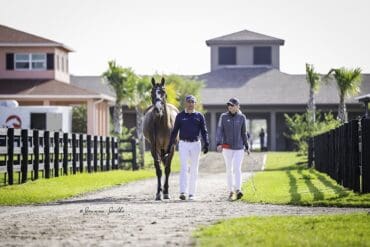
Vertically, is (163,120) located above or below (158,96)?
below

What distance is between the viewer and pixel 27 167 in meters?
24.2

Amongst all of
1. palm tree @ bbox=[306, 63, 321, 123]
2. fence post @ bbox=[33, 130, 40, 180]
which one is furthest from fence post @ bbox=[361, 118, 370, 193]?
palm tree @ bbox=[306, 63, 321, 123]

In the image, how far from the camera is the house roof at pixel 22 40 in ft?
190

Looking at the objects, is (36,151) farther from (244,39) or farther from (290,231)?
(244,39)

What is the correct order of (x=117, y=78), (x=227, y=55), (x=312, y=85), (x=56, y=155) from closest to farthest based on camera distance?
(x=56, y=155), (x=312, y=85), (x=117, y=78), (x=227, y=55)

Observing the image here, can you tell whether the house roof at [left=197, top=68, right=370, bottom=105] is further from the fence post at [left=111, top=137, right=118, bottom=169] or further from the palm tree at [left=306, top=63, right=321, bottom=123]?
the fence post at [left=111, top=137, right=118, bottom=169]

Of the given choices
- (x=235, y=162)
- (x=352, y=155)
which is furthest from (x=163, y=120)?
(x=352, y=155)

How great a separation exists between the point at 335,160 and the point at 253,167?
20.2 m

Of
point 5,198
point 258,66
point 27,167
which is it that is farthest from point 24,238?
point 258,66

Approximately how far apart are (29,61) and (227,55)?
82.9 ft

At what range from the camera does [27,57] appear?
2313 inches

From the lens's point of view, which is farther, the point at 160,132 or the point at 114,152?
the point at 114,152

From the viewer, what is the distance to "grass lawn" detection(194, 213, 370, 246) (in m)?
10.7

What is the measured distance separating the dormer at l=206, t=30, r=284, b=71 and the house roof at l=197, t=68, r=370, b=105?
0.94 metres
